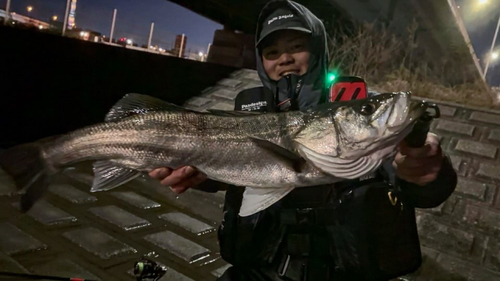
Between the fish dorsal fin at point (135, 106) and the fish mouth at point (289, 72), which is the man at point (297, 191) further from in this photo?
the fish dorsal fin at point (135, 106)

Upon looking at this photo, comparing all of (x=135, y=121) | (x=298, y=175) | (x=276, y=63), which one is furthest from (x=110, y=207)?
(x=298, y=175)

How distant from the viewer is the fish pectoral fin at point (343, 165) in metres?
2.15

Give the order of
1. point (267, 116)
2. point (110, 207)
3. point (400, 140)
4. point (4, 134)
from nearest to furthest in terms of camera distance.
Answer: point (400, 140), point (267, 116), point (110, 207), point (4, 134)

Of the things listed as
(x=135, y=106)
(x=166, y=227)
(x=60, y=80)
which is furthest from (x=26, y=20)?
(x=135, y=106)

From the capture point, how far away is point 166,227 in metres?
5.09

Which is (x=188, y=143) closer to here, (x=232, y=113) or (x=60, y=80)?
(x=232, y=113)

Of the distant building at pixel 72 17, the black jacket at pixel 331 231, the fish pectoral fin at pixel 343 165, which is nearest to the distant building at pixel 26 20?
the distant building at pixel 72 17

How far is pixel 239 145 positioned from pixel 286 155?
0.36 meters

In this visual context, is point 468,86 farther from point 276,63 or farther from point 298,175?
point 298,175

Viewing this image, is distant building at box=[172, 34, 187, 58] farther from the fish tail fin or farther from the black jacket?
the black jacket

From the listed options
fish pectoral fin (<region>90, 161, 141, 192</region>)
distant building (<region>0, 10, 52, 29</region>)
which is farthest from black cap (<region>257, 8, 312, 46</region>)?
distant building (<region>0, 10, 52, 29</region>)

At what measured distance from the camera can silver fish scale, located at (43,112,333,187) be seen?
7.98 ft

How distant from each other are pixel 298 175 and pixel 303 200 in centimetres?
42

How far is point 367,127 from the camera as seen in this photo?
→ 2.12 m
